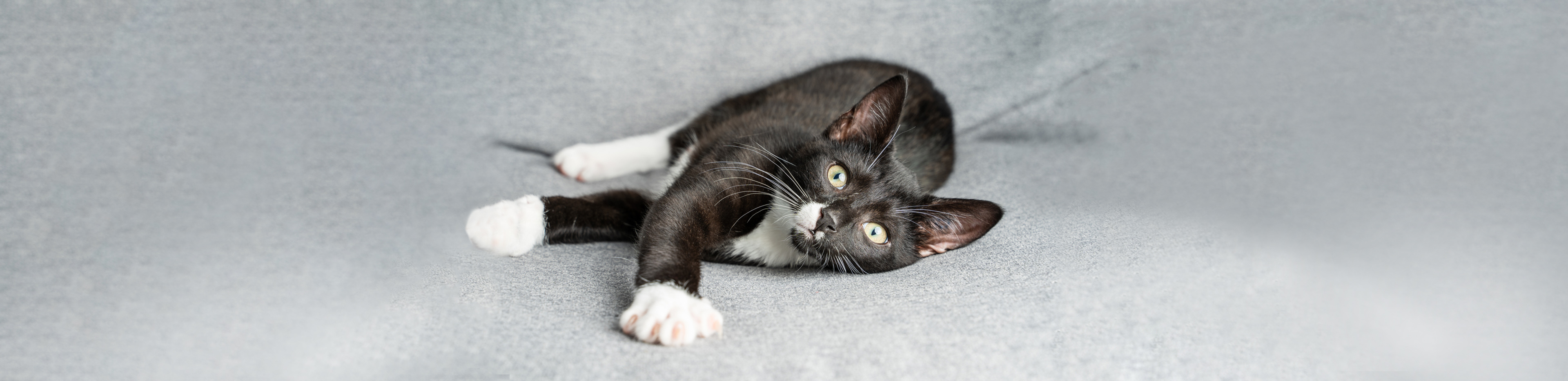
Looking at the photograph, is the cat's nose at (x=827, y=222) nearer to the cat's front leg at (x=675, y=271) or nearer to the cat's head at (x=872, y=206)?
the cat's head at (x=872, y=206)

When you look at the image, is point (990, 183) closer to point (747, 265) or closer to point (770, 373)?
point (747, 265)

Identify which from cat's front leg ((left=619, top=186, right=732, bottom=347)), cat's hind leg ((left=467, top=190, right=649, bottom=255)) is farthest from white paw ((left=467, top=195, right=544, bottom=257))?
cat's front leg ((left=619, top=186, right=732, bottom=347))

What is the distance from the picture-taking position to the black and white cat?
136 cm

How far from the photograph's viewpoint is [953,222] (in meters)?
1.51

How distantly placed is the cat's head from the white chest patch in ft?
0.21

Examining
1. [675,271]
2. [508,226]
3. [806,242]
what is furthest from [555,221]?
[806,242]

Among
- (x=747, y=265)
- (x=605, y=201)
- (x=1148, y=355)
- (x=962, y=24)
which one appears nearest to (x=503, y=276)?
(x=605, y=201)

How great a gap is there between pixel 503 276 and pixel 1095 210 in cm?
131

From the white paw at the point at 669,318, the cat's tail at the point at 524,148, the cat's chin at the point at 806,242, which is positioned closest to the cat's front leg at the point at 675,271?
the white paw at the point at 669,318

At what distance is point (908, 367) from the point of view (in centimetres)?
114

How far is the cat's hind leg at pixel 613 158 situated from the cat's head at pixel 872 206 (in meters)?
0.68

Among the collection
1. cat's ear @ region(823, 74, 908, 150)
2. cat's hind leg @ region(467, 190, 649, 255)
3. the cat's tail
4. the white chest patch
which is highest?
cat's ear @ region(823, 74, 908, 150)

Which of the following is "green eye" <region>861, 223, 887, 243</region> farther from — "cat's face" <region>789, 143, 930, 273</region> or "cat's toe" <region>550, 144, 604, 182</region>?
"cat's toe" <region>550, 144, 604, 182</region>

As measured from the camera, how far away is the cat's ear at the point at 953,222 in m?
1.47
